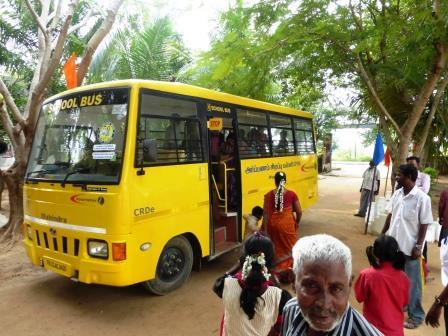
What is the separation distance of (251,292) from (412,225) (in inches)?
89.3

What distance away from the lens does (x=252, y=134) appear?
6230mm

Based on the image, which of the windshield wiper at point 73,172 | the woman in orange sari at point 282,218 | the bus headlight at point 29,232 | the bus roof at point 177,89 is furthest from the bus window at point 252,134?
the bus headlight at point 29,232

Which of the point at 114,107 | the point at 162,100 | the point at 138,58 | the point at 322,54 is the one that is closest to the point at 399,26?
the point at 322,54

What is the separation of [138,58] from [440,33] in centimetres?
709

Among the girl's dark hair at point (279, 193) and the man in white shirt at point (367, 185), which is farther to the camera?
the man in white shirt at point (367, 185)

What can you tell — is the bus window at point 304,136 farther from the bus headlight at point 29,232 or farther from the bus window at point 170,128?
the bus headlight at point 29,232

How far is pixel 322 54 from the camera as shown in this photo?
7.07 meters

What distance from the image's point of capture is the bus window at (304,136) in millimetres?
8078

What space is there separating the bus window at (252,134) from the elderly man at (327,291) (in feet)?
14.5

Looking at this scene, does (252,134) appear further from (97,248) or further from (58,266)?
(58,266)

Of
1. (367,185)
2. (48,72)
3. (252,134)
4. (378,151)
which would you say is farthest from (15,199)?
(367,185)

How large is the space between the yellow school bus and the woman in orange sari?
2.87 ft

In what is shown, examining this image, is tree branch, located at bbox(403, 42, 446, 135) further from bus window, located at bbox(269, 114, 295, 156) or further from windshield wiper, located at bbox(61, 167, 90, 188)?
windshield wiper, located at bbox(61, 167, 90, 188)

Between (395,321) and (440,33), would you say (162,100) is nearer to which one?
(395,321)
